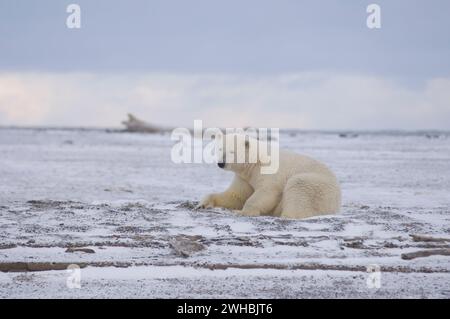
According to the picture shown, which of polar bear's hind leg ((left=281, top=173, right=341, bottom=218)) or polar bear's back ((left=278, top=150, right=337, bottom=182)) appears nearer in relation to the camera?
polar bear's hind leg ((left=281, top=173, right=341, bottom=218))

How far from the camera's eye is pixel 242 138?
8.56 metres

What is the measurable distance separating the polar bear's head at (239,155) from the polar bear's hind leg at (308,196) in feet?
1.97

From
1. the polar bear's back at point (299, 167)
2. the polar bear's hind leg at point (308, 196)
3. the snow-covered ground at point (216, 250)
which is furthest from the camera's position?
the polar bear's back at point (299, 167)

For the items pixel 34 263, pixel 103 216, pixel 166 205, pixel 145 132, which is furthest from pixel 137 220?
pixel 145 132

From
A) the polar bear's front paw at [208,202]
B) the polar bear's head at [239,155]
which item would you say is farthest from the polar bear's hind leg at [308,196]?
the polar bear's front paw at [208,202]

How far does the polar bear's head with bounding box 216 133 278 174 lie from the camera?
848cm

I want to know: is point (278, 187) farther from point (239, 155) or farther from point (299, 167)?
point (239, 155)

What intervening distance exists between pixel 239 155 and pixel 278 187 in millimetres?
653

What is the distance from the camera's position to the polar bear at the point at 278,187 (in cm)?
784

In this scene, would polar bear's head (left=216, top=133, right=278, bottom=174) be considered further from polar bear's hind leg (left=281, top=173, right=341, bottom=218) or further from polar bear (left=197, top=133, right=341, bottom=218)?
polar bear's hind leg (left=281, top=173, right=341, bottom=218)

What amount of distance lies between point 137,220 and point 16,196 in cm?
384

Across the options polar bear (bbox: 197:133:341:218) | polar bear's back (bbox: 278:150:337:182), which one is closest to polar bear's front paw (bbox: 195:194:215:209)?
polar bear (bbox: 197:133:341:218)

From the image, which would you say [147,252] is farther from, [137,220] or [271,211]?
[271,211]

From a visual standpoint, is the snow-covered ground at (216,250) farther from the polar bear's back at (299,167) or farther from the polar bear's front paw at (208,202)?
the polar bear's back at (299,167)
